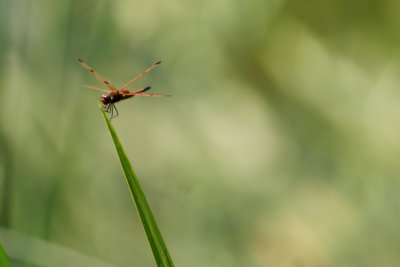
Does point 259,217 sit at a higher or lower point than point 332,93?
lower

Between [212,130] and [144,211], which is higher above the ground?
[212,130]

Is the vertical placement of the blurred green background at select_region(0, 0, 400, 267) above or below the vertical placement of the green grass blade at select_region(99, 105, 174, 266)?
above

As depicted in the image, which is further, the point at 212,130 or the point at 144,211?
the point at 212,130

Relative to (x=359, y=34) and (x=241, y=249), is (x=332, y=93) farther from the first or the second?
(x=241, y=249)

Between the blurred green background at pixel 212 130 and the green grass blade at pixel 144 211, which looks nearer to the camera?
the green grass blade at pixel 144 211

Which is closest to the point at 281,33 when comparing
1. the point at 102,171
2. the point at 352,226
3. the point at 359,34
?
the point at 359,34

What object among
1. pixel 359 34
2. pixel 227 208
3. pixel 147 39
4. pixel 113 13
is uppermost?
pixel 113 13

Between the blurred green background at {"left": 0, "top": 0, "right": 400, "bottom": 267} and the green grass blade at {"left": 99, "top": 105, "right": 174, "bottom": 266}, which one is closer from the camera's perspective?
the green grass blade at {"left": 99, "top": 105, "right": 174, "bottom": 266}

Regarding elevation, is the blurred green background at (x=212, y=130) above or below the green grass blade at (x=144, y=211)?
above
